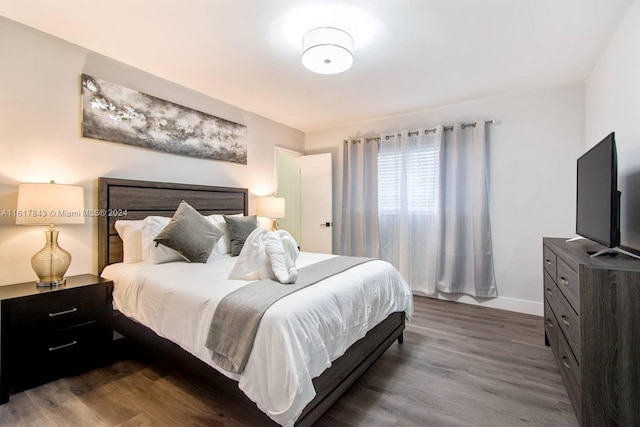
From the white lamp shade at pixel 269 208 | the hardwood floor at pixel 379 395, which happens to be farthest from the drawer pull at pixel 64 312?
the white lamp shade at pixel 269 208

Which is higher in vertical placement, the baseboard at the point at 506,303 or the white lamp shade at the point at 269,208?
the white lamp shade at the point at 269,208

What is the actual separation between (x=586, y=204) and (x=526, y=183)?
4.86ft

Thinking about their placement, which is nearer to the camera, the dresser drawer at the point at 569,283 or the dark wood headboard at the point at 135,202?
the dresser drawer at the point at 569,283

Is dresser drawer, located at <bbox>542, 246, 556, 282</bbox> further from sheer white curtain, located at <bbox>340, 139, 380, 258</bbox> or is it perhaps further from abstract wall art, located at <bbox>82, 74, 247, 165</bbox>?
abstract wall art, located at <bbox>82, 74, 247, 165</bbox>

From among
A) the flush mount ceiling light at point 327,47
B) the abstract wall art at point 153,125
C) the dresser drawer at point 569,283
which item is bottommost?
the dresser drawer at point 569,283

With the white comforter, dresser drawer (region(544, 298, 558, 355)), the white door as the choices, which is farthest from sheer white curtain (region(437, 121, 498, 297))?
the white door

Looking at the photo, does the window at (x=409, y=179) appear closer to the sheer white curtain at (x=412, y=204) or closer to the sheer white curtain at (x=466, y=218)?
the sheer white curtain at (x=412, y=204)

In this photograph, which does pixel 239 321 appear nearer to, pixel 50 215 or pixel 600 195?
pixel 50 215

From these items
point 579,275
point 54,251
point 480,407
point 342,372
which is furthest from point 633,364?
point 54,251

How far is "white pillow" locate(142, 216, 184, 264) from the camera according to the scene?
2523mm

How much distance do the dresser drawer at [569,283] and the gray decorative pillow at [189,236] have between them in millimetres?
2568

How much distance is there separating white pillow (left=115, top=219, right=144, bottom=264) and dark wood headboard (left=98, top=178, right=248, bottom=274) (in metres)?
0.09

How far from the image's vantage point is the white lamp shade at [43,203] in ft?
6.64

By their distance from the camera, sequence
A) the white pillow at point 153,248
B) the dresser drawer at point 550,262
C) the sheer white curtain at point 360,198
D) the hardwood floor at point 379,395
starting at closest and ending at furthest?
the hardwood floor at point 379,395 → the dresser drawer at point 550,262 → the white pillow at point 153,248 → the sheer white curtain at point 360,198
